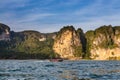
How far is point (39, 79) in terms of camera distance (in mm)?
59250

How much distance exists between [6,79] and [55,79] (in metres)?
8.65

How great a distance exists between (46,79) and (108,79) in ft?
36.2

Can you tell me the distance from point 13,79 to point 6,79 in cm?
126

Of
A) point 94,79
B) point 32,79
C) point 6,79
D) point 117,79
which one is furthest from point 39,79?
point 117,79

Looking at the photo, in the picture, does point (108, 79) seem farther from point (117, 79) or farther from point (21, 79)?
point (21, 79)

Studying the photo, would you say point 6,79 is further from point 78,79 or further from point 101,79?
point 101,79

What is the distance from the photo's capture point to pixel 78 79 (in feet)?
194

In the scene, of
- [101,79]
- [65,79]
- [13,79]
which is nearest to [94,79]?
[101,79]

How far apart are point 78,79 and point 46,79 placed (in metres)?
5.73

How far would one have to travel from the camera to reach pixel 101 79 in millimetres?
59344

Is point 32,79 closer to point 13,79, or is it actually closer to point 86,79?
point 13,79

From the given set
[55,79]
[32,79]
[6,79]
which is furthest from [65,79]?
[6,79]

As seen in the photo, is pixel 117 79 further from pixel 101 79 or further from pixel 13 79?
pixel 13 79

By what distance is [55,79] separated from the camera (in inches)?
2346
